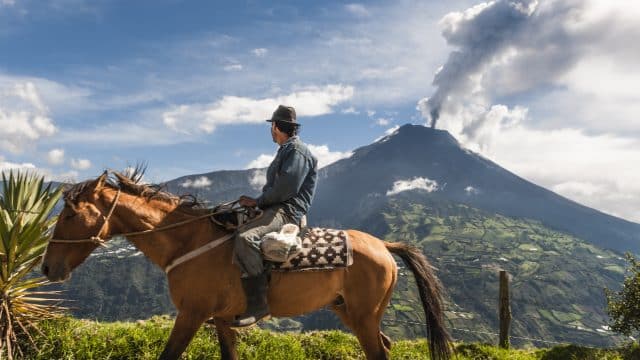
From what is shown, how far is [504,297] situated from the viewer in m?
14.9

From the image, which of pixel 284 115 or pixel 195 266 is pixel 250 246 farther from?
pixel 284 115

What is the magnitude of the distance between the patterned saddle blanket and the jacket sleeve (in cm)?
84

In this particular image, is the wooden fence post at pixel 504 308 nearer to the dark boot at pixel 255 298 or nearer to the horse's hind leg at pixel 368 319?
the horse's hind leg at pixel 368 319

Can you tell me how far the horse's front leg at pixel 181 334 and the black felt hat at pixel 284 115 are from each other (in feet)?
9.22

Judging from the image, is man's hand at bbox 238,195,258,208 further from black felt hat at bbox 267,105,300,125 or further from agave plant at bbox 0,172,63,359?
agave plant at bbox 0,172,63,359

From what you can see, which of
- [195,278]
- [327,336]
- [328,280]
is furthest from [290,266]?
[327,336]

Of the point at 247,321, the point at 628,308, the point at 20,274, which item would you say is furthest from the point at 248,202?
the point at 628,308

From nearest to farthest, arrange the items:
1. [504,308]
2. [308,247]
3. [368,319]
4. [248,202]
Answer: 1. [248,202]
2. [308,247]
3. [368,319]
4. [504,308]

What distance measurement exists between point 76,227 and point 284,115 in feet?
9.97

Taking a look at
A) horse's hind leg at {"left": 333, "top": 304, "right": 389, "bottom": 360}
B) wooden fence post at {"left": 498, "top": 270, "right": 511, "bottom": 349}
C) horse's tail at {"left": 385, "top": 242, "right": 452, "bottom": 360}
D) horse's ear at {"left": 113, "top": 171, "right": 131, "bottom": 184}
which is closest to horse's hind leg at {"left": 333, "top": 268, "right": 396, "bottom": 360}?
horse's hind leg at {"left": 333, "top": 304, "right": 389, "bottom": 360}

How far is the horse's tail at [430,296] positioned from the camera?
299 inches

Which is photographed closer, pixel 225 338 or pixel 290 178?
pixel 290 178

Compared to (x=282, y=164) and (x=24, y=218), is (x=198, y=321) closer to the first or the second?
(x=282, y=164)

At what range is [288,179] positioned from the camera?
20.1 ft
